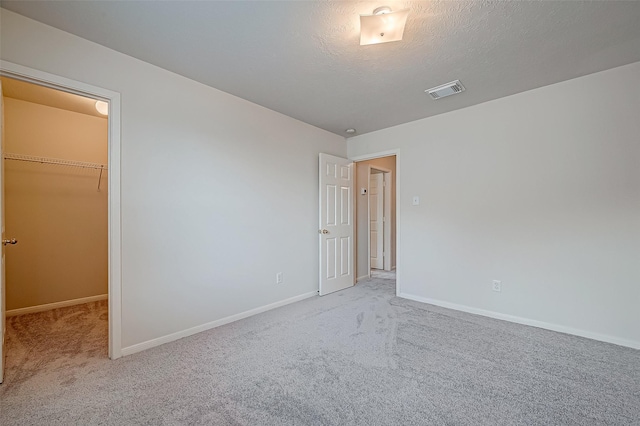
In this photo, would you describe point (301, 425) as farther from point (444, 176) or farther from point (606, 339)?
point (444, 176)

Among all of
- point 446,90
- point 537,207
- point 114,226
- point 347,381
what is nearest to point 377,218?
point 537,207

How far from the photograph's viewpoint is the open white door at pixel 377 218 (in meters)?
5.81

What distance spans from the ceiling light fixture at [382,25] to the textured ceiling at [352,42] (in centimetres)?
5

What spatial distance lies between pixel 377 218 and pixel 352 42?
4.16 metres

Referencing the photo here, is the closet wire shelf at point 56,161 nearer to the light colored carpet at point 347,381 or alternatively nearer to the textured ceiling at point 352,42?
the textured ceiling at point 352,42

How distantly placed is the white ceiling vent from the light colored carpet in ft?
7.94

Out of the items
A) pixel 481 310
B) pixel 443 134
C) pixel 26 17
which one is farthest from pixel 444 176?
pixel 26 17

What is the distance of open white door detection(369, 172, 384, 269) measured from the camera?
5.81 meters

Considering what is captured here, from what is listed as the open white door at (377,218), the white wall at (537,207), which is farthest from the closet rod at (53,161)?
the open white door at (377,218)

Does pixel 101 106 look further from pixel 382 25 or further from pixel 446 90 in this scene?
pixel 446 90

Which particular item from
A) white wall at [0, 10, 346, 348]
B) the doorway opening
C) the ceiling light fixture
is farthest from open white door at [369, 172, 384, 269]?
the ceiling light fixture

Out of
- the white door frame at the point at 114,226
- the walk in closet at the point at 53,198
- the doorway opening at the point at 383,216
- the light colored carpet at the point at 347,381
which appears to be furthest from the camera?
the doorway opening at the point at 383,216

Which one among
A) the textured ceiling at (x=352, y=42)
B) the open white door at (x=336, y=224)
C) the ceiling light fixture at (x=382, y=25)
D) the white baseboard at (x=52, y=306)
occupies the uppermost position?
the textured ceiling at (x=352, y=42)

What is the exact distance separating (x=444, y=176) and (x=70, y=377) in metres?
4.03
